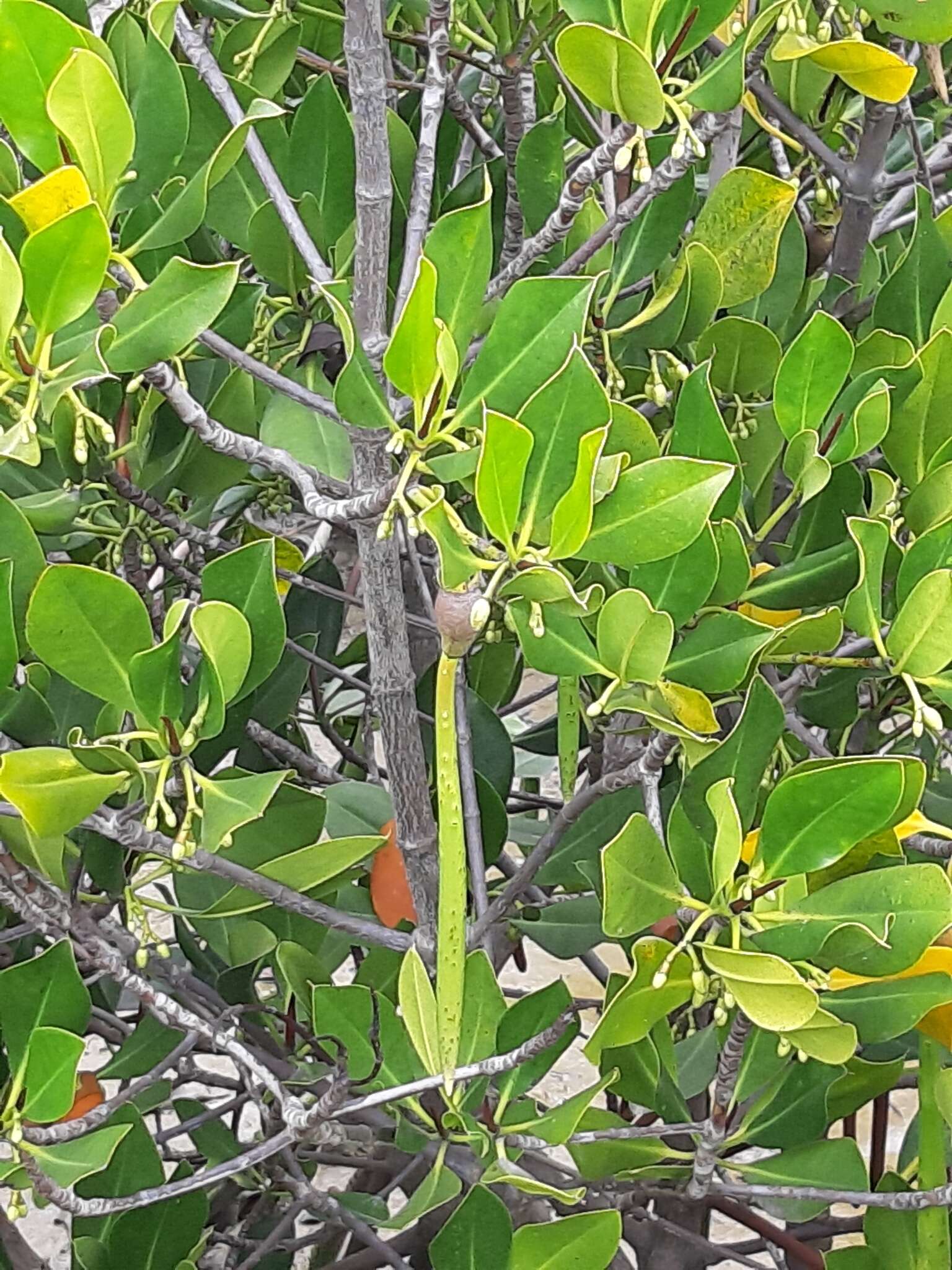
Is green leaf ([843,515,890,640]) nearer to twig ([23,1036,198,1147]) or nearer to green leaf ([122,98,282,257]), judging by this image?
green leaf ([122,98,282,257])

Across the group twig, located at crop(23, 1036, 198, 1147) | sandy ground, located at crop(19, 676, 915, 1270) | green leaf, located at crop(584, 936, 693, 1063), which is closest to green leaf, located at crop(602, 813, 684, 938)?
green leaf, located at crop(584, 936, 693, 1063)

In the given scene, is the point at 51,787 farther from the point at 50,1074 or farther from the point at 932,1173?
the point at 932,1173

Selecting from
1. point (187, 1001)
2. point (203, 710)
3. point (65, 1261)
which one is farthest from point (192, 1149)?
point (203, 710)

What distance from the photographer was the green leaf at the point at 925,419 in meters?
0.42

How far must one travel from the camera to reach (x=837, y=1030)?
371mm

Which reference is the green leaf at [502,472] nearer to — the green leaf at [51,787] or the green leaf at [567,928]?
the green leaf at [51,787]

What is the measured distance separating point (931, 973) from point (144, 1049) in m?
0.35

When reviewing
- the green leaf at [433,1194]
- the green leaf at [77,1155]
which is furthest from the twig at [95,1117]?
the green leaf at [433,1194]

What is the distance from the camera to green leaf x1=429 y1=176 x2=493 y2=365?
0.37 metres

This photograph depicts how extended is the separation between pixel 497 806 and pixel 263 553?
199 millimetres

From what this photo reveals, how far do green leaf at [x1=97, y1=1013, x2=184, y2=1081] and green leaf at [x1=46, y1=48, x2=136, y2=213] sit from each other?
15.3 inches

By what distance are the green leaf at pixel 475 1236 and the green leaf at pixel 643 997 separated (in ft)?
0.42

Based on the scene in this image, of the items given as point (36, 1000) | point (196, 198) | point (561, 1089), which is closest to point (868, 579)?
point (196, 198)

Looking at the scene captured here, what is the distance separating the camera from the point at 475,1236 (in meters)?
0.50
